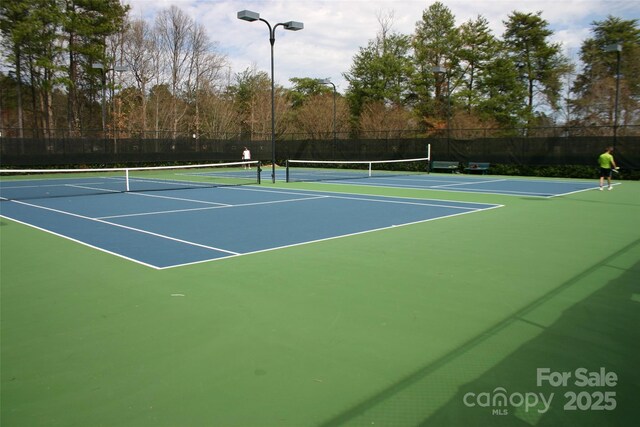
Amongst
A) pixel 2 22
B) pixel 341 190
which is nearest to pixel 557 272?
pixel 341 190

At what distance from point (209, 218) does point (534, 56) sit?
41.4 m

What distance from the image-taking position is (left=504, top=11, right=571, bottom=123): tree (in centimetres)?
4216

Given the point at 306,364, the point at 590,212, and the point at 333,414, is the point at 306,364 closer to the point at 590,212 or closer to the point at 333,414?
the point at 333,414

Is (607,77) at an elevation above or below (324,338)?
above

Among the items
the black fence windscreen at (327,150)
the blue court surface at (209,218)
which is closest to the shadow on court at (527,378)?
the blue court surface at (209,218)

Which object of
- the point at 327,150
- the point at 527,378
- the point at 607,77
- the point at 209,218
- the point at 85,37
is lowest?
the point at 527,378

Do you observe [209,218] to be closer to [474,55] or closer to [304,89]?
[474,55]

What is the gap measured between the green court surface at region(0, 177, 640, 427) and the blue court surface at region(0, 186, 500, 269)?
772 mm

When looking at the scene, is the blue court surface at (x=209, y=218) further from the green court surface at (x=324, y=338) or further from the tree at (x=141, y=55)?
the tree at (x=141, y=55)

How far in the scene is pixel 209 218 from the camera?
10164 mm

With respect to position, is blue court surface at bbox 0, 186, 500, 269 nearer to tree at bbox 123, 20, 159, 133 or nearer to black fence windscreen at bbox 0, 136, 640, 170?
black fence windscreen at bbox 0, 136, 640, 170

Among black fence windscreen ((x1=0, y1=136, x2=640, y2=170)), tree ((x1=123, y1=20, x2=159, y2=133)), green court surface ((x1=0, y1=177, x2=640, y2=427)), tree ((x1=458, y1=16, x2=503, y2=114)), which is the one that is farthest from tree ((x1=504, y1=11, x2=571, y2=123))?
green court surface ((x1=0, y1=177, x2=640, y2=427))

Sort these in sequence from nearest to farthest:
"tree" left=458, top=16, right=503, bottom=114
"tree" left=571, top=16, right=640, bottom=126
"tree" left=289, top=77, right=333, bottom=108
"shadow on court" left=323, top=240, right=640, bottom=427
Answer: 1. "shadow on court" left=323, top=240, right=640, bottom=427
2. "tree" left=571, top=16, right=640, bottom=126
3. "tree" left=458, top=16, right=503, bottom=114
4. "tree" left=289, top=77, right=333, bottom=108

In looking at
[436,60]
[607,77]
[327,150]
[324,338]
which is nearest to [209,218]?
[324,338]
